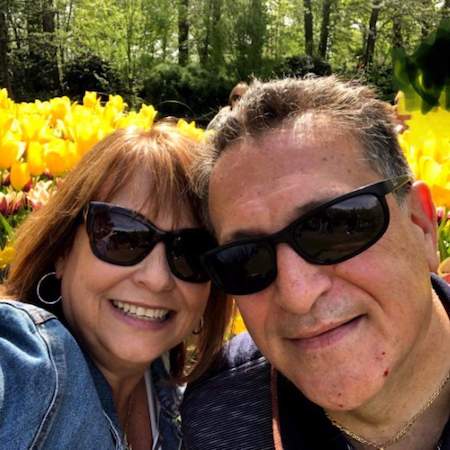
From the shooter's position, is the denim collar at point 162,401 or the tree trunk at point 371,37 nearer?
the denim collar at point 162,401

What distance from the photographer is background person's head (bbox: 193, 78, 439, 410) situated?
1.66 m

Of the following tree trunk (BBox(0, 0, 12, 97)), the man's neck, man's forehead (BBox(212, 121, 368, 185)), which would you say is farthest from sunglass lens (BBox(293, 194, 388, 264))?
tree trunk (BBox(0, 0, 12, 97))

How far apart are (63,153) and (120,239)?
1.08 m

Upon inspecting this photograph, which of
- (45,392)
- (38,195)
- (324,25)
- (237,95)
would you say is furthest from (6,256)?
(324,25)

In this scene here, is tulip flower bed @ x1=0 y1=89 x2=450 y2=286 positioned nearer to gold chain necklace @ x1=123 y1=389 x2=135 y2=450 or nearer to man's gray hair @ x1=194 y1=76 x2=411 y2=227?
man's gray hair @ x1=194 y1=76 x2=411 y2=227

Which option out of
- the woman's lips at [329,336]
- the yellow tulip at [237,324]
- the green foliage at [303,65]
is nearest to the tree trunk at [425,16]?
the green foliage at [303,65]

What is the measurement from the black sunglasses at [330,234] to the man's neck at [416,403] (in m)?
0.36

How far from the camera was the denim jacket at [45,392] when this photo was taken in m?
1.74

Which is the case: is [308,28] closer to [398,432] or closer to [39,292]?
[39,292]

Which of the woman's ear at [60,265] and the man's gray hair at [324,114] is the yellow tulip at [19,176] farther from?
the man's gray hair at [324,114]

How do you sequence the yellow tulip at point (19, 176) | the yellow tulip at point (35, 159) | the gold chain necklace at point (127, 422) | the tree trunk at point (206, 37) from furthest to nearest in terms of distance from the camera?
the tree trunk at point (206, 37)
the yellow tulip at point (35, 159)
the yellow tulip at point (19, 176)
the gold chain necklace at point (127, 422)

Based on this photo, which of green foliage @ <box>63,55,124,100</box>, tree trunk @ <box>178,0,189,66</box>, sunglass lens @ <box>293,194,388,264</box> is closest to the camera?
sunglass lens @ <box>293,194,388,264</box>

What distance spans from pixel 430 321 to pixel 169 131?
1092 mm

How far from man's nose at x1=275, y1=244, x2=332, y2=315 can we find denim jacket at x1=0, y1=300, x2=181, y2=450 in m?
0.63
